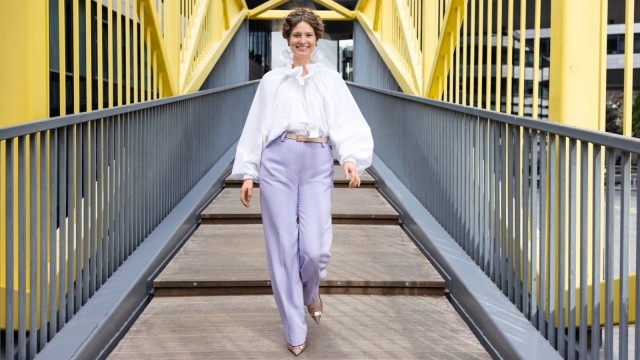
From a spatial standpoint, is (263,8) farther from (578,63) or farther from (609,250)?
(609,250)

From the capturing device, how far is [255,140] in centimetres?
400

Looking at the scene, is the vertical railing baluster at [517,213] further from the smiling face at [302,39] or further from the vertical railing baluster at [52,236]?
the vertical railing baluster at [52,236]

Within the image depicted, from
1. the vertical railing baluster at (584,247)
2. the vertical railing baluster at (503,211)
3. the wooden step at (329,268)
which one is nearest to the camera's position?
the vertical railing baluster at (584,247)

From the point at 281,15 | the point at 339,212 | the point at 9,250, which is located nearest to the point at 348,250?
the point at 339,212

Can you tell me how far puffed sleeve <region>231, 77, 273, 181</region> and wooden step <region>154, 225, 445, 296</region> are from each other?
124 centimetres

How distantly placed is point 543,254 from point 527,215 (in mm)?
284

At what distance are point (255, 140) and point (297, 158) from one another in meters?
0.24

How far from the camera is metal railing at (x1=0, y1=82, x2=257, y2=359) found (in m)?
3.27

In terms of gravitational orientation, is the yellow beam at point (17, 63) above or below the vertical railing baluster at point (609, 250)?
above

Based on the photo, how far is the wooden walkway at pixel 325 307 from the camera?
13.2 ft

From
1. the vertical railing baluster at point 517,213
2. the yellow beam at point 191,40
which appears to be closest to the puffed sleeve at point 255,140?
the vertical railing baluster at point 517,213

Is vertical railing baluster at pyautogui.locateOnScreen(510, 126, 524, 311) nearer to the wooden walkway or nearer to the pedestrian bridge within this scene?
the pedestrian bridge

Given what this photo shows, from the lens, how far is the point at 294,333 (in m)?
3.92

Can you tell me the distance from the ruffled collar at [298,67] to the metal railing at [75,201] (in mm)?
1063
